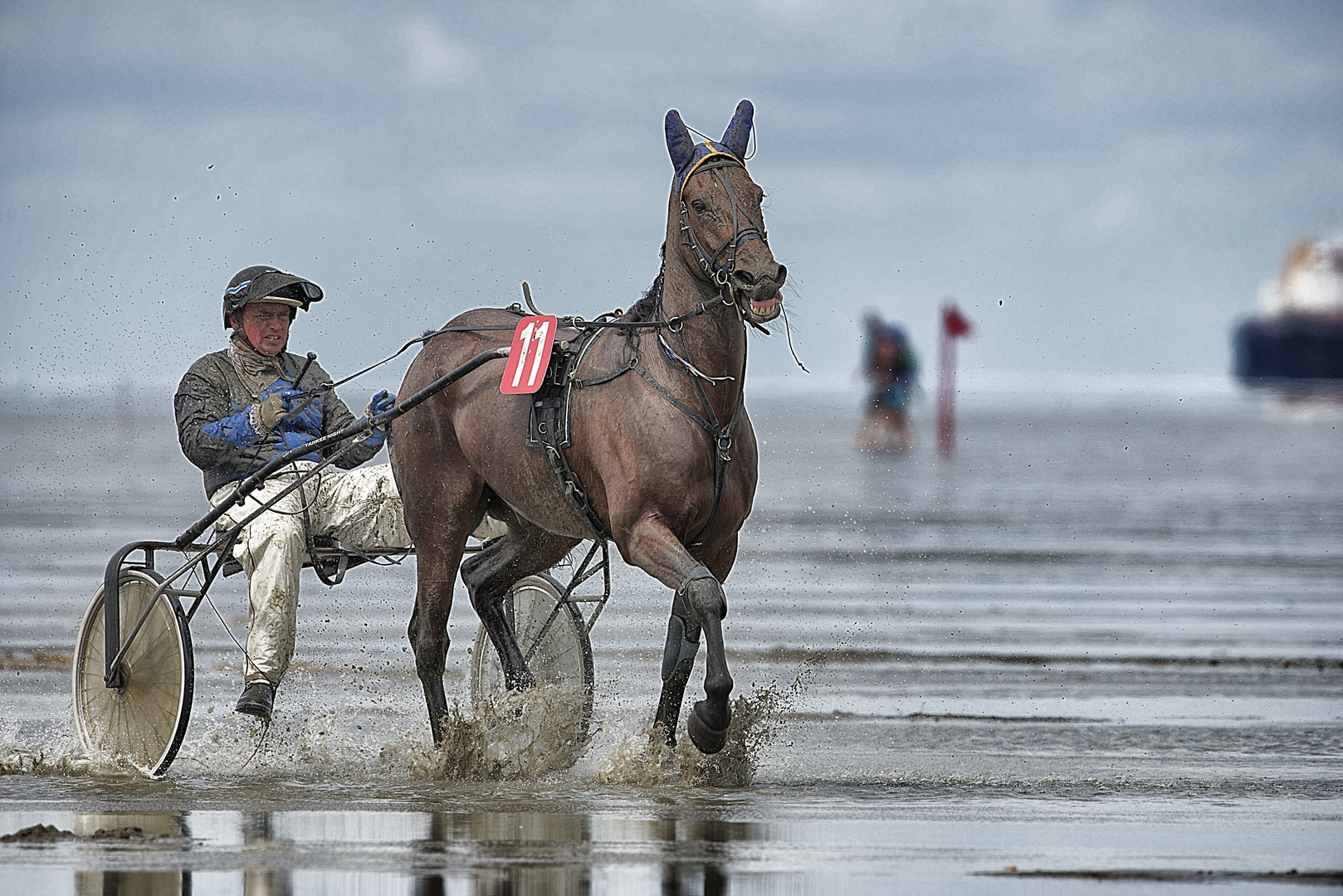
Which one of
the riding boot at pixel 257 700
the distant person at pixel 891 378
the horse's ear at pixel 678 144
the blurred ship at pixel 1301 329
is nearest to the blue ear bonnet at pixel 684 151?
the horse's ear at pixel 678 144

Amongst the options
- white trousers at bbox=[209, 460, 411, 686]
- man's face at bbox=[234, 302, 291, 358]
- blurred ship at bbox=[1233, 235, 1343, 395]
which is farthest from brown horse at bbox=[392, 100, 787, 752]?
blurred ship at bbox=[1233, 235, 1343, 395]

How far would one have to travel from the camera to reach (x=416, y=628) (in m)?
8.80

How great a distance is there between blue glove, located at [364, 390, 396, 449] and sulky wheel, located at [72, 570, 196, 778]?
3.63ft

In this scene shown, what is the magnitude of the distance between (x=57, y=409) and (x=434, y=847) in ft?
309

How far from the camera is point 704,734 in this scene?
23.3 feet

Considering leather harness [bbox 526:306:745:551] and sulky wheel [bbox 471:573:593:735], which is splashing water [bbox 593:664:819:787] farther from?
sulky wheel [bbox 471:573:593:735]

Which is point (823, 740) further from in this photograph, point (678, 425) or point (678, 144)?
point (678, 144)

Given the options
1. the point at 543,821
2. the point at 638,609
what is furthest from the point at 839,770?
the point at 638,609

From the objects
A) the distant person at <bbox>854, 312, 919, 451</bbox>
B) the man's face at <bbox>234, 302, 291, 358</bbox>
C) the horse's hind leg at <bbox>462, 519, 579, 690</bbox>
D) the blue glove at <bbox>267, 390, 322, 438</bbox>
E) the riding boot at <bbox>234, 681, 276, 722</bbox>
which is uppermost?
the distant person at <bbox>854, 312, 919, 451</bbox>

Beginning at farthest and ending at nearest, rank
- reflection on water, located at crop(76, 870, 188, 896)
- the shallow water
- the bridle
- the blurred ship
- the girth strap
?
the blurred ship → the girth strap → the bridle → the shallow water → reflection on water, located at crop(76, 870, 188, 896)

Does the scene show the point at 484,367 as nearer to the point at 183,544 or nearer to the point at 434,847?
the point at 183,544

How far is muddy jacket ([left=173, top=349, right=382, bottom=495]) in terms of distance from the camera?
852 centimetres

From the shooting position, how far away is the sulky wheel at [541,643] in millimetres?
8977

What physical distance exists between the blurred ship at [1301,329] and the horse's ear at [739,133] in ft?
241
